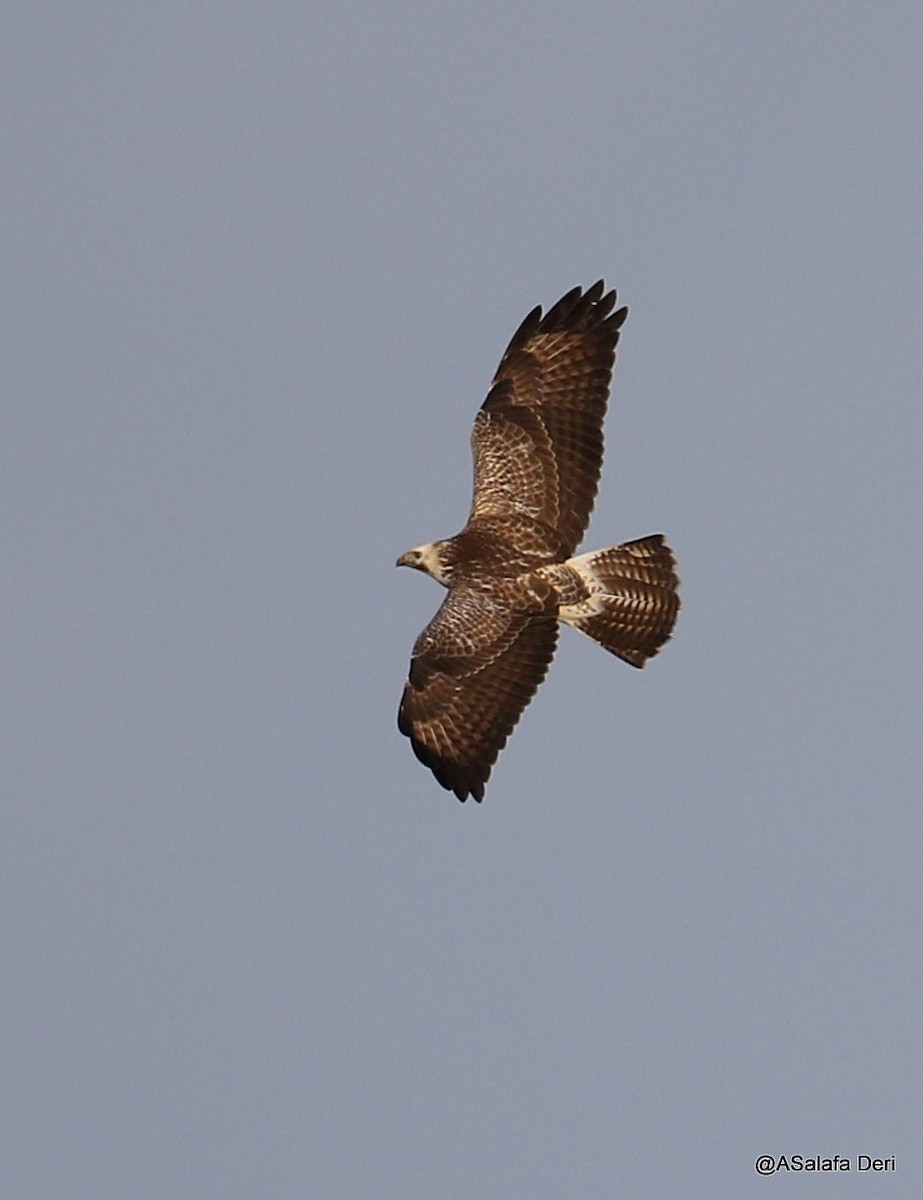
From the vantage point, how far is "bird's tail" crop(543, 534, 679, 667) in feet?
63.3

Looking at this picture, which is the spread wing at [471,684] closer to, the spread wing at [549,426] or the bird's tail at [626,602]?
the bird's tail at [626,602]

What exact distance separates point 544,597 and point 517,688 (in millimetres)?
1199

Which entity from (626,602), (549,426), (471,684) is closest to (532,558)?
(626,602)

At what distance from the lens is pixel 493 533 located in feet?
63.5

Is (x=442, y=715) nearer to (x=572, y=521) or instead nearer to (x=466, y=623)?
(x=466, y=623)

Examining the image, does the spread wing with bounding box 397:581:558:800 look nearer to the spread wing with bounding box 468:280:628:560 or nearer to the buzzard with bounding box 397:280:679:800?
the buzzard with bounding box 397:280:679:800

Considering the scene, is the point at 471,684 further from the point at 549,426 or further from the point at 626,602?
the point at 549,426

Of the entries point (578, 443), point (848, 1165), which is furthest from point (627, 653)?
point (848, 1165)

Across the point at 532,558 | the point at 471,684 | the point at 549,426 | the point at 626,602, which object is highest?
the point at 549,426

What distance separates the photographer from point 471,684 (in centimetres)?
1812

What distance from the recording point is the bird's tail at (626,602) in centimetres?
1928

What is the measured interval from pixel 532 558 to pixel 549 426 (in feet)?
4.42

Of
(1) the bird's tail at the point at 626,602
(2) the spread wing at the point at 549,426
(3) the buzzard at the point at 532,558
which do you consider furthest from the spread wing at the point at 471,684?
(2) the spread wing at the point at 549,426

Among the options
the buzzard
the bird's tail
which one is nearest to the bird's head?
the buzzard
